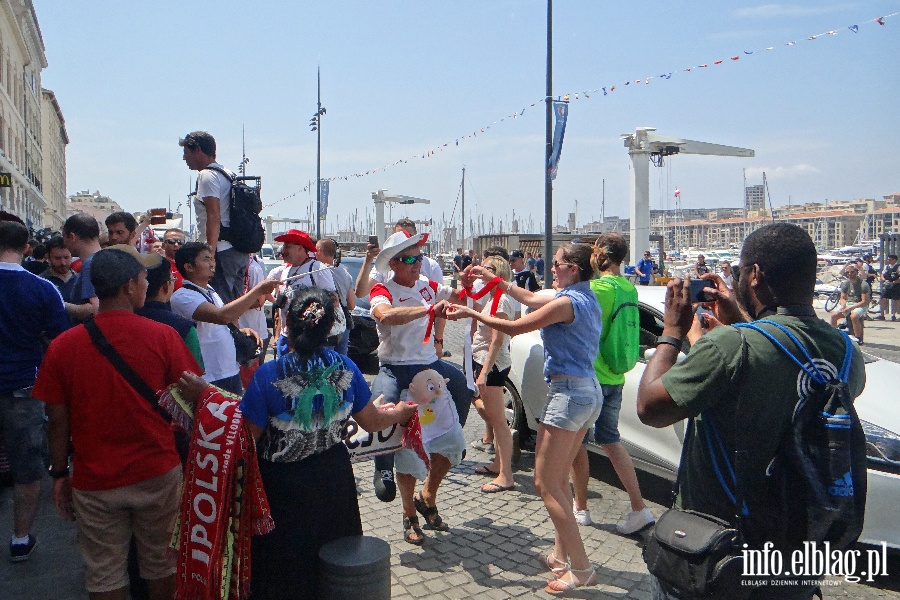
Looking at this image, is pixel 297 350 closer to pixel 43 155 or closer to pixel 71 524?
pixel 71 524

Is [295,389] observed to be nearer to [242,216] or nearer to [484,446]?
[242,216]

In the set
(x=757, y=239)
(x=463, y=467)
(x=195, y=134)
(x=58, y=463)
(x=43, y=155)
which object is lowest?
(x=463, y=467)

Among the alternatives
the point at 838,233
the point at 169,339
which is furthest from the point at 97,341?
the point at 838,233

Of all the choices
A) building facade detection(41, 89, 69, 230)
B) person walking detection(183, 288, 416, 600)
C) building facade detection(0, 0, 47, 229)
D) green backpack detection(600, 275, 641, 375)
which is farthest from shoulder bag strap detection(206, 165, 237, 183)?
building facade detection(41, 89, 69, 230)

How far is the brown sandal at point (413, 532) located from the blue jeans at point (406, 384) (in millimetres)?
410

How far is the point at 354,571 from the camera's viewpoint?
8.90ft

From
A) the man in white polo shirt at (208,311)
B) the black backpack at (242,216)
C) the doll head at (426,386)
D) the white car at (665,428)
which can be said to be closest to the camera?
the man in white polo shirt at (208,311)

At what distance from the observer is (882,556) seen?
13.5 ft

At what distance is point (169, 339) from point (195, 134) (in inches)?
89.8

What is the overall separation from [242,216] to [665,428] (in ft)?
11.6

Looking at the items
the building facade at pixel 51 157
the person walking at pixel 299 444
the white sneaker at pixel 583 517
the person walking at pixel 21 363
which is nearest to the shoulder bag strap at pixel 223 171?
the person walking at pixel 21 363

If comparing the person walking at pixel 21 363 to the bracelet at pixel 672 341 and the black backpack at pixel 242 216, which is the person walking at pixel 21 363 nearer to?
the black backpack at pixel 242 216

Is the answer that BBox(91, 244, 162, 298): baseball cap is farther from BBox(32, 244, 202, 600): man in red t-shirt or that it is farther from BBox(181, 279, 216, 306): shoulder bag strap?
BBox(181, 279, 216, 306): shoulder bag strap

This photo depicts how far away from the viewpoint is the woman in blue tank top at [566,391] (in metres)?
3.94
